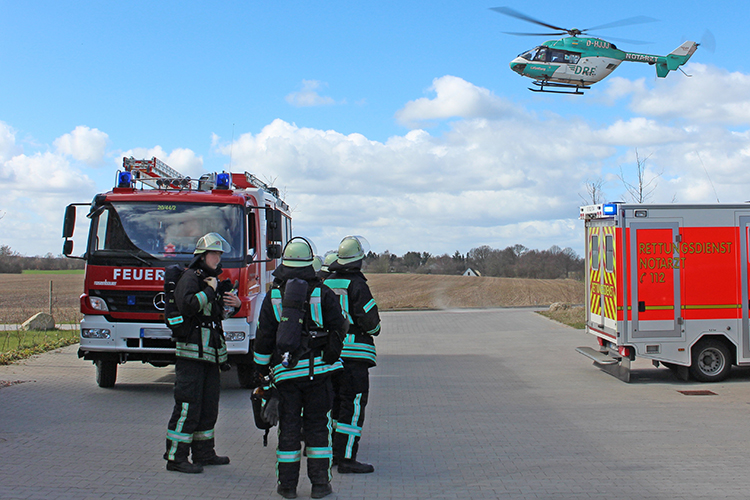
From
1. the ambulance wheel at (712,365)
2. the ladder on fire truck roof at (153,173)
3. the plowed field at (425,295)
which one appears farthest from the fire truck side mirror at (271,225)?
the plowed field at (425,295)

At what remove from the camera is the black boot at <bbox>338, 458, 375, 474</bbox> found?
5.93 meters

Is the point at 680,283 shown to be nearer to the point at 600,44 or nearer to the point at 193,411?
the point at 193,411

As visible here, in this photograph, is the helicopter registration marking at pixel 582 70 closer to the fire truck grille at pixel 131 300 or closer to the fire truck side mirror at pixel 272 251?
the fire truck side mirror at pixel 272 251

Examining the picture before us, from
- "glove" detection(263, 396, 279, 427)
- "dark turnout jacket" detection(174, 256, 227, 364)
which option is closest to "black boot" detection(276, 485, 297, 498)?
"glove" detection(263, 396, 279, 427)

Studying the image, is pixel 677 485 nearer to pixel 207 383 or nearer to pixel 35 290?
pixel 207 383

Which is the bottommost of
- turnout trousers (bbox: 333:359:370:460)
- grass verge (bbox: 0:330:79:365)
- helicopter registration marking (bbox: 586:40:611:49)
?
grass verge (bbox: 0:330:79:365)

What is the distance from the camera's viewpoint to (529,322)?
2330cm

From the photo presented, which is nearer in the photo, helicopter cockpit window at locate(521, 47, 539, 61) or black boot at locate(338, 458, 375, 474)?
black boot at locate(338, 458, 375, 474)

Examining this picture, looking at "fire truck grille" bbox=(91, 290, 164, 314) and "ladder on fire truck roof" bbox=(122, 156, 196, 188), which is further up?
Result: "ladder on fire truck roof" bbox=(122, 156, 196, 188)

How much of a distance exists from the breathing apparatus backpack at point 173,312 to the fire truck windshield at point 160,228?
347cm

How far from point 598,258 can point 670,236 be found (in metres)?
1.23

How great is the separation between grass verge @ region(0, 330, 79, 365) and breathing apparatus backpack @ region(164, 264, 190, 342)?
8754 mm

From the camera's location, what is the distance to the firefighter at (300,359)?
202 inches

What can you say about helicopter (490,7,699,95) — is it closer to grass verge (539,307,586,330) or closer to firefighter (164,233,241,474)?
grass verge (539,307,586,330)
